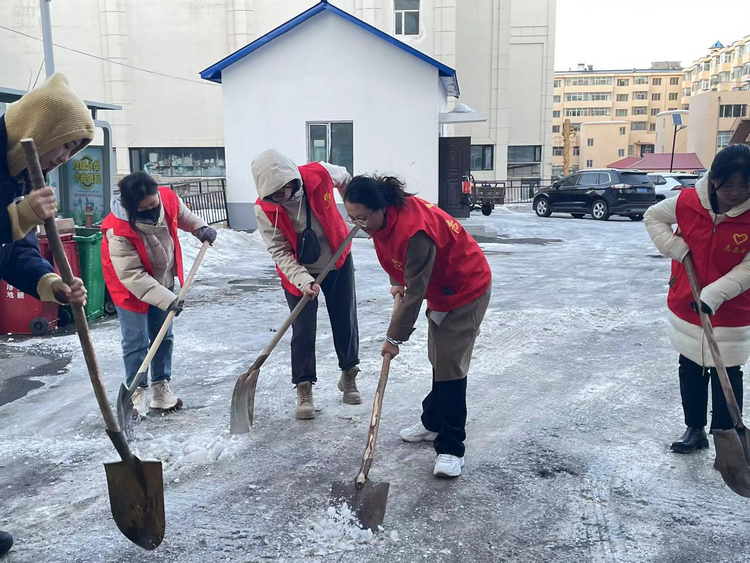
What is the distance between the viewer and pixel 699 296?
3395mm

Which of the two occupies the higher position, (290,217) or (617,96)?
(617,96)

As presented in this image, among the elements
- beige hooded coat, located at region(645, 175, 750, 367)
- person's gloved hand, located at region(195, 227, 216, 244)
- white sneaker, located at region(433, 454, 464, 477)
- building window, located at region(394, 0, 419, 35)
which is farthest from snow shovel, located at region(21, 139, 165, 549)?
building window, located at region(394, 0, 419, 35)

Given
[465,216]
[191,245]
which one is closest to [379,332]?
[191,245]

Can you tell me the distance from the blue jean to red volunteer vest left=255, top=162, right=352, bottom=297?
3.07ft

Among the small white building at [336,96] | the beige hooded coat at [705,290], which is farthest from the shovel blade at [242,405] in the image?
the small white building at [336,96]

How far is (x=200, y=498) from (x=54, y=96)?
1.97 m

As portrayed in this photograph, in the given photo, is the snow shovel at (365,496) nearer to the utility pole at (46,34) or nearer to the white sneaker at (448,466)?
the white sneaker at (448,466)

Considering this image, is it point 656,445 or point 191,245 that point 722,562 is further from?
point 191,245

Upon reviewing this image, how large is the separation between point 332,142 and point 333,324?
449 inches

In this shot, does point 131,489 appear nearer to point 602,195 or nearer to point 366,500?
point 366,500

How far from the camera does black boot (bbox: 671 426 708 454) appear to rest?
3.76 meters

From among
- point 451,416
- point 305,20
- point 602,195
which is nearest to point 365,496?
point 451,416

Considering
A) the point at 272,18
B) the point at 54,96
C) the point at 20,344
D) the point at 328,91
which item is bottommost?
the point at 20,344

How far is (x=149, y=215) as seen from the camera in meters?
4.17
